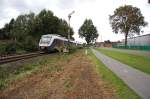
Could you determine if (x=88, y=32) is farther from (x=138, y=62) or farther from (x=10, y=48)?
(x=138, y=62)

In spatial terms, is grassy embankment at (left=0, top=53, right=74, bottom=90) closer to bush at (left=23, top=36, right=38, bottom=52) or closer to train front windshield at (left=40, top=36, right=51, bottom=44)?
train front windshield at (left=40, top=36, right=51, bottom=44)

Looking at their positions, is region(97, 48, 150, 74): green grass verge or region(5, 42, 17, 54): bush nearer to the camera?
region(97, 48, 150, 74): green grass verge

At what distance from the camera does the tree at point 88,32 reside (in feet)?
427

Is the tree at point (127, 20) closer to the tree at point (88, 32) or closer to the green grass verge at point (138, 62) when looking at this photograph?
the tree at point (88, 32)

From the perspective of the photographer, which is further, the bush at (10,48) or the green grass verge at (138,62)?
the bush at (10,48)

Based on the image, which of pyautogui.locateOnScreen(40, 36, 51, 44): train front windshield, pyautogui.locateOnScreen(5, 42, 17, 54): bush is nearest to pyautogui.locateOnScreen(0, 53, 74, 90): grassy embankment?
pyautogui.locateOnScreen(5, 42, 17, 54): bush

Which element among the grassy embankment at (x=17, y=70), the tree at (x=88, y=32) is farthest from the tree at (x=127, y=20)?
the grassy embankment at (x=17, y=70)

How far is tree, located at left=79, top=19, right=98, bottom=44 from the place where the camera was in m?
130

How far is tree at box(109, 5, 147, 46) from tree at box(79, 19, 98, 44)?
41.8 meters

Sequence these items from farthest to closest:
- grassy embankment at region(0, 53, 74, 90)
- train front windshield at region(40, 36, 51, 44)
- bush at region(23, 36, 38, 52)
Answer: bush at region(23, 36, 38, 52)
train front windshield at region(40, 36, 51, 44)
grassy embankment at region(0, 53, 74, 90)

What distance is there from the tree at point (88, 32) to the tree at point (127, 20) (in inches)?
1645

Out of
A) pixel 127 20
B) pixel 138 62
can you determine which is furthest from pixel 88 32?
pixel 138 62

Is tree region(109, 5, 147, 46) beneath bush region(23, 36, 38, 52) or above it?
above

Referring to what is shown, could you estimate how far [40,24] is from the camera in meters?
70.6
